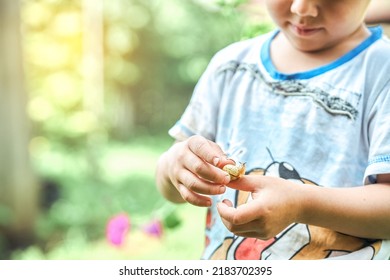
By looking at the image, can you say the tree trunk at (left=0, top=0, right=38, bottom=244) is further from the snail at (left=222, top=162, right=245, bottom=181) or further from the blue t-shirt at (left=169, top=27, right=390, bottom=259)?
the snail at (left=222, top=162, right=245, bottom=181)

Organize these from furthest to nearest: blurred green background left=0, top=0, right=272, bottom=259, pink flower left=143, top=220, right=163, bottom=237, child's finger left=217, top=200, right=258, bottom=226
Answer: blurred green background left=0, top=0, right=272, bottom=259 < pink flower left=143, top=220, right=163, bottom=237 < child's finger left=217, top=200, right=258, bottom=226

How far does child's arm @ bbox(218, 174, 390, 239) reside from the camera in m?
0.64

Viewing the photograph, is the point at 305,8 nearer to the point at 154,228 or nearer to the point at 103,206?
the point at 154,228

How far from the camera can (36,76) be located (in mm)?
1523

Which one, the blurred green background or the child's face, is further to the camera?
the blurred green background

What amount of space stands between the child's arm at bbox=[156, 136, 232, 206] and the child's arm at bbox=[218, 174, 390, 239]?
0.8 inches

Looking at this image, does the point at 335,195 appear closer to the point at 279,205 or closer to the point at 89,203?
the point at 279,205

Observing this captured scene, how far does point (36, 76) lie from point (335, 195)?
1.00m

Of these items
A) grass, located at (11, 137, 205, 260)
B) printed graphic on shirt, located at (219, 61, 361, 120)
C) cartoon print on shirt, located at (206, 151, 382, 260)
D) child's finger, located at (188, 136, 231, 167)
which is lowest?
grass, located at (11, 137, 205, 260)

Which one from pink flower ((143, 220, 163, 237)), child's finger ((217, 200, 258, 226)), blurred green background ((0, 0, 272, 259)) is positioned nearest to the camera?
child's finger ((217, 200, 258, 226))

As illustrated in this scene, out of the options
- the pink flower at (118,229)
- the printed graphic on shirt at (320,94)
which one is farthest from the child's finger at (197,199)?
the pink flower at (118,229)

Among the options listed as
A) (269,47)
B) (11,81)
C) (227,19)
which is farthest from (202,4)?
(11,81)

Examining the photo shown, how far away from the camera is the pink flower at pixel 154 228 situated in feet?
4.01

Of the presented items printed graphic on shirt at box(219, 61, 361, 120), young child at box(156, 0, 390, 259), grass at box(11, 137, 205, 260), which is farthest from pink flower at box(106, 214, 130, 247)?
printed graphic on shirt at box(219, 61, 361, 120)
